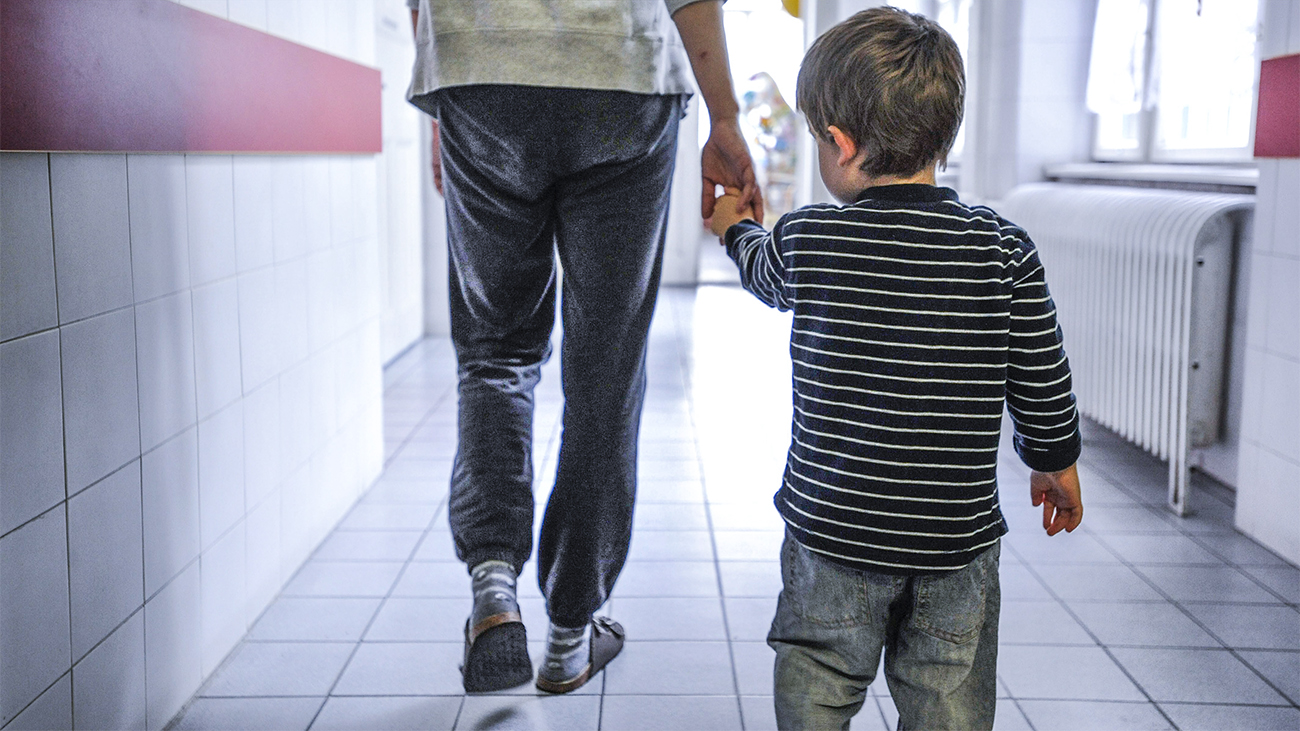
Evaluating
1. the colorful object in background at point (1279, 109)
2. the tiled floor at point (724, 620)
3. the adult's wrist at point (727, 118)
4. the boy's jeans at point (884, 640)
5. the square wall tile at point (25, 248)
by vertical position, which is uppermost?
the colorful object in background at point (1279, 109)

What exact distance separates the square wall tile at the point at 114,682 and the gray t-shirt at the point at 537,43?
83 centimetres

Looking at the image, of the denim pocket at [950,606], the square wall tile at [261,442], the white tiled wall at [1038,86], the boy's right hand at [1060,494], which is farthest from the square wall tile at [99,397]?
the white tiled wall at [1038,86]

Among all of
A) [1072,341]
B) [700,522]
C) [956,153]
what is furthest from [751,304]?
[700,522]

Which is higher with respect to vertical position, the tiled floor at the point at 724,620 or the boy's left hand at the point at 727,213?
the boy's left hand at the point at 727,213

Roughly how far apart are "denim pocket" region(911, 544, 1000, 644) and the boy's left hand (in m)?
0.48

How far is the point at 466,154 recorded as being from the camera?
59.0 inches

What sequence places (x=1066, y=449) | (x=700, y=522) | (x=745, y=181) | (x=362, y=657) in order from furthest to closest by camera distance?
(x=700, y=522), (x=362, y=657), (x=745, y=181), (x=1066, y=449)

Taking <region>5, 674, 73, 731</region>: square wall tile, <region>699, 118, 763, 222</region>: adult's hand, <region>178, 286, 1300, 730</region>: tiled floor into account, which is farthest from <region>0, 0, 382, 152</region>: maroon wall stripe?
<region>178, 286, 1300, 730</region>: tiled floor

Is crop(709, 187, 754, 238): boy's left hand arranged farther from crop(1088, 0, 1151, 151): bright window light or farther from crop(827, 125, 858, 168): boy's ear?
crop(1088, 0, 1151, 151): bright window light

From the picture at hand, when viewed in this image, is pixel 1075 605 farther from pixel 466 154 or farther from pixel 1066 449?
pixel 466 154

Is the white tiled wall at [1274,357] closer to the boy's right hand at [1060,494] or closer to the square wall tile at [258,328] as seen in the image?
the boy's right hand at [1060,494]

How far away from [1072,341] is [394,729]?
260cm

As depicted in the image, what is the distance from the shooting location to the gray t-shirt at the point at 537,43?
143cm

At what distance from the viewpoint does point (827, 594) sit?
1189 mm
